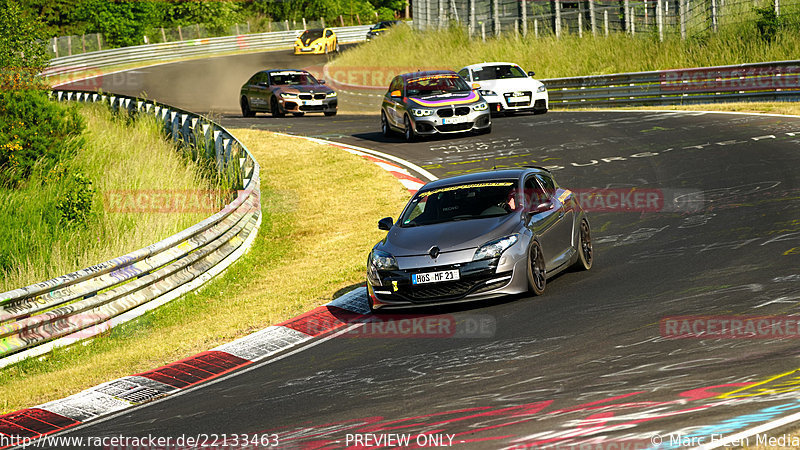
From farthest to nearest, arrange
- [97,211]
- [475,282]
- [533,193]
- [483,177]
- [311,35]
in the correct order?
[311,35] → [97,211] → [483,177] → [533,193] → [475,282]

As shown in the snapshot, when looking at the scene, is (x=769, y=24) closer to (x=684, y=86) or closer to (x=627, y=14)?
(x=684, y=86)

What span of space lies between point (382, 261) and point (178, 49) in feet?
191

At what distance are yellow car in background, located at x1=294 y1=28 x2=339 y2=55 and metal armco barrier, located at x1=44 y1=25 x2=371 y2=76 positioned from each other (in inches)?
282

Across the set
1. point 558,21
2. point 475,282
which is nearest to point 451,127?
point 475,282

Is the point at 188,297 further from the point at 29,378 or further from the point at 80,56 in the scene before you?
the point at 80,56

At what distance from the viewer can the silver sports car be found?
34.4ft

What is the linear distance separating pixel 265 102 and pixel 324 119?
2457 mm

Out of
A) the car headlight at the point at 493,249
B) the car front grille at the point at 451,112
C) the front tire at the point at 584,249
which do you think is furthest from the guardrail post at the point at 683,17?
the car headlight at the point at 493,249

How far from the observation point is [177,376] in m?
9.62

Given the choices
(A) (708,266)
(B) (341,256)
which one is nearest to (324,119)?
(B) (341,256)

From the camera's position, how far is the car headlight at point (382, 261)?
1080 centimetres

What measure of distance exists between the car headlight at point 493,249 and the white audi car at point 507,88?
1876cm

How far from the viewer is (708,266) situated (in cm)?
1138

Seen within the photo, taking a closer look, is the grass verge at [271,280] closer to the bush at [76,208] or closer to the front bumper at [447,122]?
the front bumper at [447,122]
